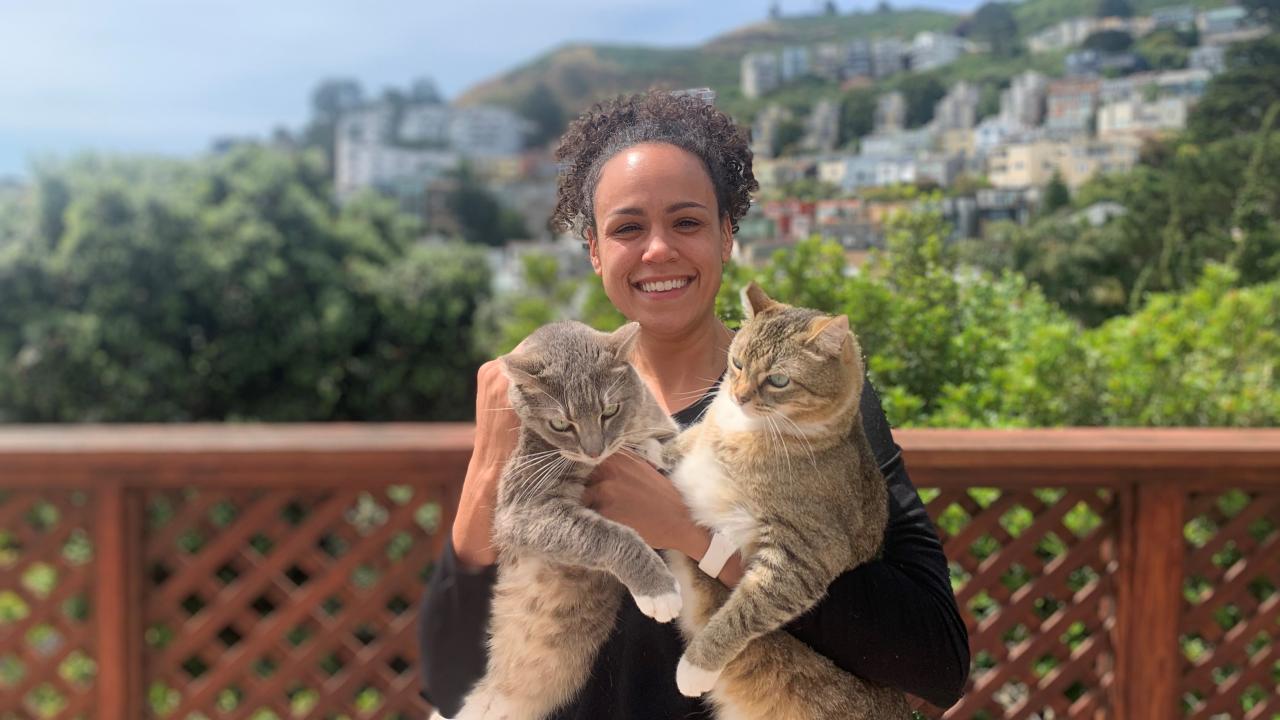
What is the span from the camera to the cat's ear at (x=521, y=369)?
4.36 ft

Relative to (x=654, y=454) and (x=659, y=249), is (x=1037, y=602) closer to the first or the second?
(x=654, y=454)

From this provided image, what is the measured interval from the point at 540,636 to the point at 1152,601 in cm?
175

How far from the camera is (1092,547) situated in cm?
241

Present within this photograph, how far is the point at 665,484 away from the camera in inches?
50.5

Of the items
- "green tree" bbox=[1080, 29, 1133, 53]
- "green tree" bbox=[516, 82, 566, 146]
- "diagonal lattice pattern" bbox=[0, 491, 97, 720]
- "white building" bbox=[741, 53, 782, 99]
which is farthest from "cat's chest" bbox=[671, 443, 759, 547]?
"green tree" bbox=[516, 82, 566, 146]

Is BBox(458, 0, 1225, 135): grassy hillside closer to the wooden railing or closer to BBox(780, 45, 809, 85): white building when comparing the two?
BBox(780, 45, 809, 85): white building

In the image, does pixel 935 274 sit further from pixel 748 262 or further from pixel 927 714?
pixel 927 714

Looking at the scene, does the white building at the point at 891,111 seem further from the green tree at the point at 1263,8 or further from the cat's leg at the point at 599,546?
the cat's leg at the point at 599,546

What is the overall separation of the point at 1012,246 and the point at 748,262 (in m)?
0.96

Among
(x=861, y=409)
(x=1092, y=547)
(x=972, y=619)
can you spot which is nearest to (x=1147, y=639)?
(x=1092, y=547)

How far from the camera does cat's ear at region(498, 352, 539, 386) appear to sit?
1.33 m

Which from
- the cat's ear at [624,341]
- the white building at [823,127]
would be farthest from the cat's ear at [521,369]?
the white building at [823,127]

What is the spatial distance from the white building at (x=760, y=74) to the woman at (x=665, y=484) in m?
1.09

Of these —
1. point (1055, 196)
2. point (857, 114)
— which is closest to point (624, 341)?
point (857, 114)
